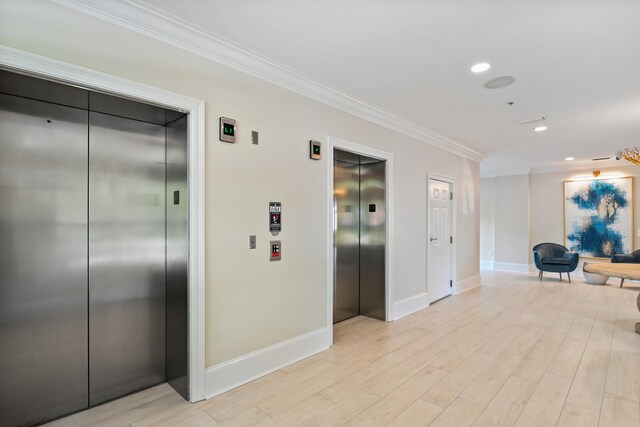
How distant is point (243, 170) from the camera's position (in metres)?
2.73

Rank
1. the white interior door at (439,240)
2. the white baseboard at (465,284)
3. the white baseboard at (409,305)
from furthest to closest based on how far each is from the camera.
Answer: the white baseboard at (465,284) < the white interior door at (439,240) < the white baseboard at (409,305)

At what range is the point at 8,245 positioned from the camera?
213cm

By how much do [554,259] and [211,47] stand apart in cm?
814

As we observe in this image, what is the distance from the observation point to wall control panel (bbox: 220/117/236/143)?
258cm

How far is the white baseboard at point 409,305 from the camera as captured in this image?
4426 millimetres

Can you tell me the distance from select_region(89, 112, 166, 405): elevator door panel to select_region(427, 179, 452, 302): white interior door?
3924 mm

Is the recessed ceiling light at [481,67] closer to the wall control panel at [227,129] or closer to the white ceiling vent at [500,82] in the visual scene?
the white ceiling vent at [500,82]

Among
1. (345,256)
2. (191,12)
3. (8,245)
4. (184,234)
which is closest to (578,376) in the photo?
(345,256)

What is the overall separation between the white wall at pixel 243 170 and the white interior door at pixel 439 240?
7.27 feet

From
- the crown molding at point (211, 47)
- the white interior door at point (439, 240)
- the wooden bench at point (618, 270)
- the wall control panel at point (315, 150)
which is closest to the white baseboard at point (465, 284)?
the white interior door at point (439, 240)

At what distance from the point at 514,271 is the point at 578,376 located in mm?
6534

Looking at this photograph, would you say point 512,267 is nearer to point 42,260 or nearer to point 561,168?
point 561,168

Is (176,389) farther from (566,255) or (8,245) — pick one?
(566,255)

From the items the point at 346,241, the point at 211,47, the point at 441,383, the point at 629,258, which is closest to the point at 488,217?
the point at 629,258
